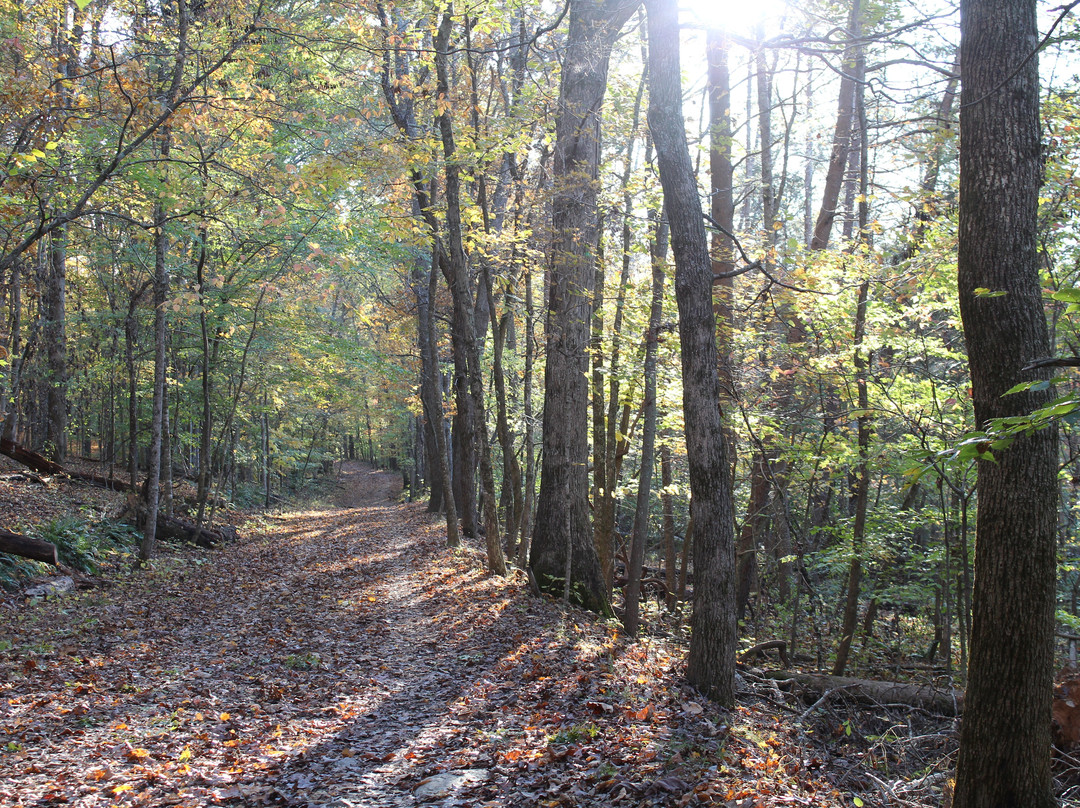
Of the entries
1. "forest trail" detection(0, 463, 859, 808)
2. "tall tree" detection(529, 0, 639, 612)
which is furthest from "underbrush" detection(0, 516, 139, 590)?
"tall tree" detection(529, 0, 639, 612)

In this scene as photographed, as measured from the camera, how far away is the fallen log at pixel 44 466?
559 inches

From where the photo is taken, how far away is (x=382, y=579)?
11.7 metres

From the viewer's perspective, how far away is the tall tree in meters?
9.45

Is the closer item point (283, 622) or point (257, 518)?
point (283, 622)

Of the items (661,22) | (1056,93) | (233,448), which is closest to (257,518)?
(233,448)

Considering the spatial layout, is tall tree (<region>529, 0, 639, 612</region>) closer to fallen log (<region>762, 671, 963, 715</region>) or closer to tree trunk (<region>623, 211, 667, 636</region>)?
tree trunk (<region>623, 211, 667, 636</region>)

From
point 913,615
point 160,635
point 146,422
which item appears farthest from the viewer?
point 146,422

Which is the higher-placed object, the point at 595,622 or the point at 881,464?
the point at 881,464

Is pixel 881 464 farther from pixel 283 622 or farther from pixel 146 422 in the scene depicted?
pixel 146 422

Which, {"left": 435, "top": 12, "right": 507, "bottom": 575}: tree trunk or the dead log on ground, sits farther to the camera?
{"left": 435, "top": 12, "right": 507, "bottom": 575}: tree trunk

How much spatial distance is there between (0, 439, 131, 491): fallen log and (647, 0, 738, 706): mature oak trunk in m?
15.1

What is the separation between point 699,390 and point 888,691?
15.0 feet

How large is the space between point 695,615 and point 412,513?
56.4ft

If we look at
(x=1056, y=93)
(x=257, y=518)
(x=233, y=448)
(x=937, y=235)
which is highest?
(x=1056, y=93)
